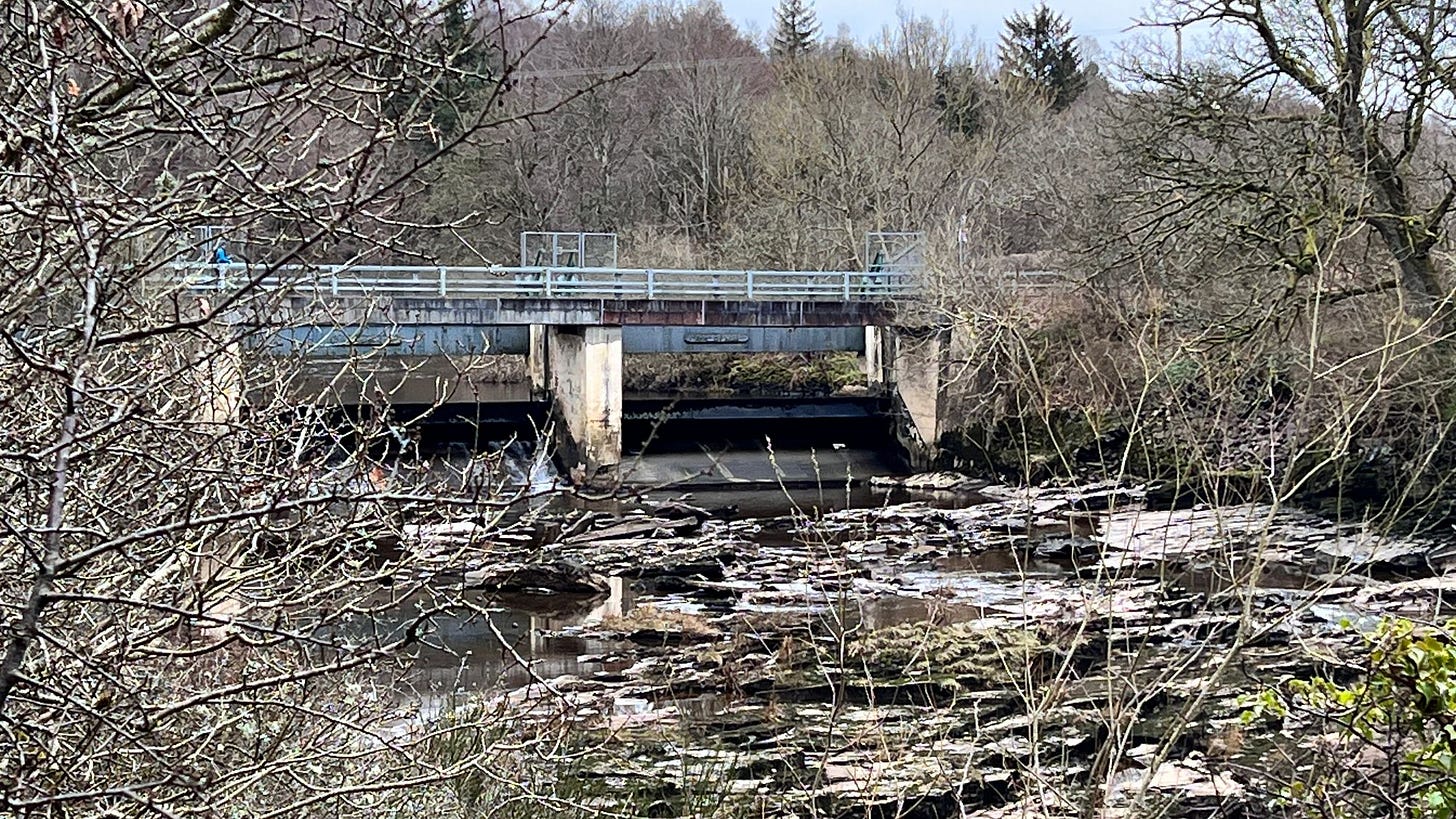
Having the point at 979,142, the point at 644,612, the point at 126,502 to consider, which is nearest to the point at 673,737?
the point at 644,612

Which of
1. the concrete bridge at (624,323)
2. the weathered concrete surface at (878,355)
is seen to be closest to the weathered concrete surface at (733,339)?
the concrete bridge at (624,323)

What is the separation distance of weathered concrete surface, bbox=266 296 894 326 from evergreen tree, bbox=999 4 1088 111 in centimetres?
1974

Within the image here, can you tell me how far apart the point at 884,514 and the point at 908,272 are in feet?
24.3

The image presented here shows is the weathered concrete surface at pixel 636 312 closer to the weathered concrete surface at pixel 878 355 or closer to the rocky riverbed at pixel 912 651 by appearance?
the weathered concrete surface at pixel 878 355

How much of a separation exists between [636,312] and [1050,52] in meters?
24.2

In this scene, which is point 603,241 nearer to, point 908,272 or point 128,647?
point 908,272

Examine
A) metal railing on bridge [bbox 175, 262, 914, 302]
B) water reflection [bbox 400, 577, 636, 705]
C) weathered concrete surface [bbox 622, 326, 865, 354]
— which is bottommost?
water reflection [bbox 400, 577, 636, 705]

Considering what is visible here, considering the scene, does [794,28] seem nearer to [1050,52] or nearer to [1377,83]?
[1050,52]

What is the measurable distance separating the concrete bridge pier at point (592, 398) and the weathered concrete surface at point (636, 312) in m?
0.35

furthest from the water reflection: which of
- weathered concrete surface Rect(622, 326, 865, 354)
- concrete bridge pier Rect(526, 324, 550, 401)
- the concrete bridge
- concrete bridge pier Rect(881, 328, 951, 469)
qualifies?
concrete bridge pier Rect(526, 324, 550, 401)

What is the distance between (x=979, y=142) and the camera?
104 ft

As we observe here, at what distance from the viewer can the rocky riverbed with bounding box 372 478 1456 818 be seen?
4984 millimetres

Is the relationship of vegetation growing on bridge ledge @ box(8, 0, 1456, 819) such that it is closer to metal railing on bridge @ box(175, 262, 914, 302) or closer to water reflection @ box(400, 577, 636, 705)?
water reflection @ box(400, 577, 636, 705)

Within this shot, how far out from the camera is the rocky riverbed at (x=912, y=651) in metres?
4.98
